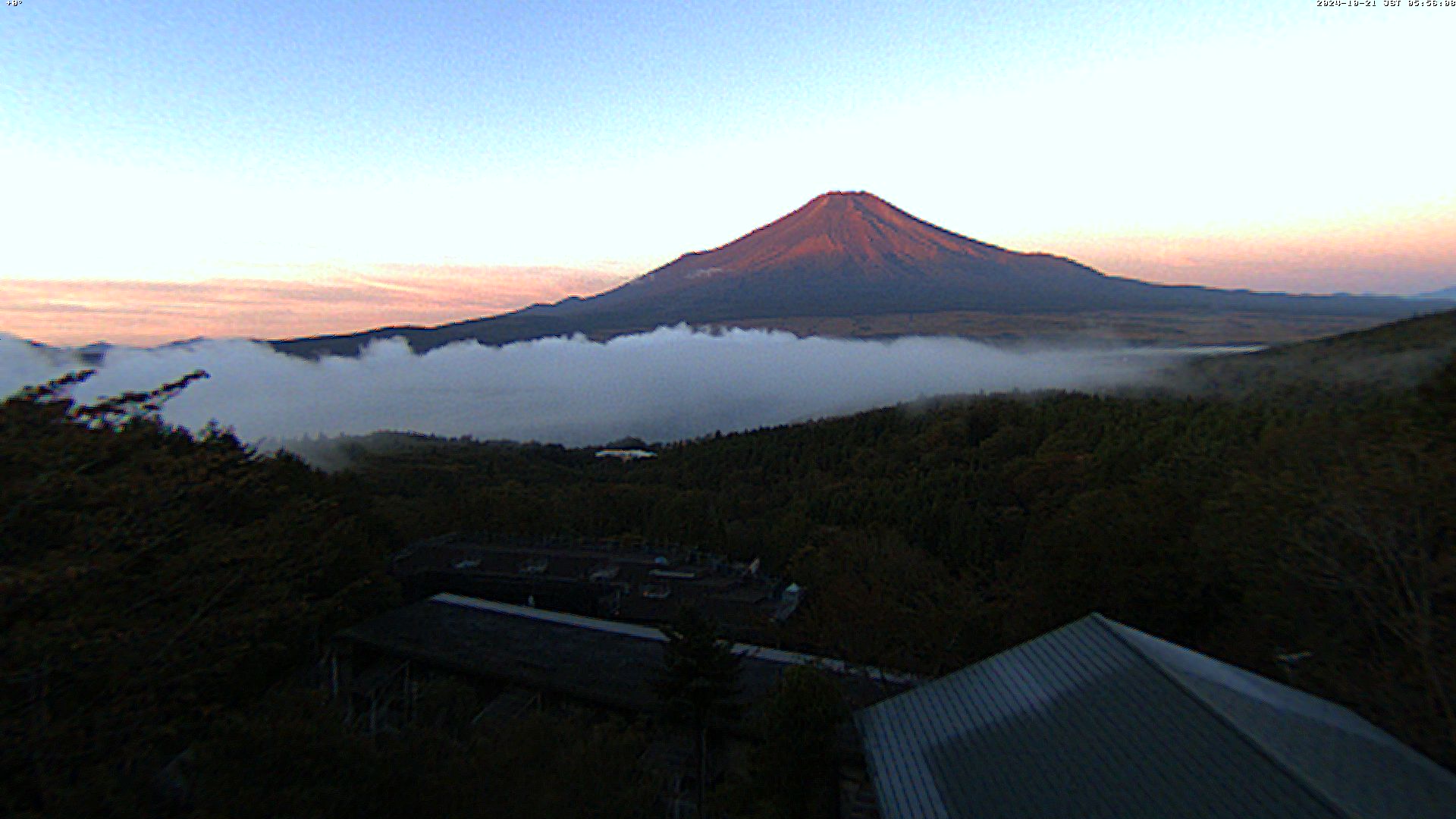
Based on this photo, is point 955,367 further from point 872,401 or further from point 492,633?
point 492,633

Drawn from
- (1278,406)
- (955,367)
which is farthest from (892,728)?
(955,367)

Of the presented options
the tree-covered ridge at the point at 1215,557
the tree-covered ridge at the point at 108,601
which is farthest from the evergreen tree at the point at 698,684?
the tree-covered ridge at the point at 108,601

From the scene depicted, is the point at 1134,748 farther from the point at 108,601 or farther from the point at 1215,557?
the point at 108,601

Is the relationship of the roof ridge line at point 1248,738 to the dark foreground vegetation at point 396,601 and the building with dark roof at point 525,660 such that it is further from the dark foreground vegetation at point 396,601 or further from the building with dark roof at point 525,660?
the building with dark roof at point 525,660

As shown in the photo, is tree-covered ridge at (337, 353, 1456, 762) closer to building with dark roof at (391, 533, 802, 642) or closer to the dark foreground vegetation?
the dark foreground vegetation

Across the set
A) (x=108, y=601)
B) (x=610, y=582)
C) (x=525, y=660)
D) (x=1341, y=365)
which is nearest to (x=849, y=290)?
(x=1341, y=365)

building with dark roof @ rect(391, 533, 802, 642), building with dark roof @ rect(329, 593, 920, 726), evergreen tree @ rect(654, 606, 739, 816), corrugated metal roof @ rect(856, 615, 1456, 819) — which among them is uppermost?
corrugated metal roof @ rect(856, 615, 1456, 819)

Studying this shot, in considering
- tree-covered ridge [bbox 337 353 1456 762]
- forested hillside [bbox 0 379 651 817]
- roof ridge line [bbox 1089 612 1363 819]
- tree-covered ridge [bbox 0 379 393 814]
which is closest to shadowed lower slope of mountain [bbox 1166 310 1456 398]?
tree-covered ridge [bbox 337 353 1456 762]
